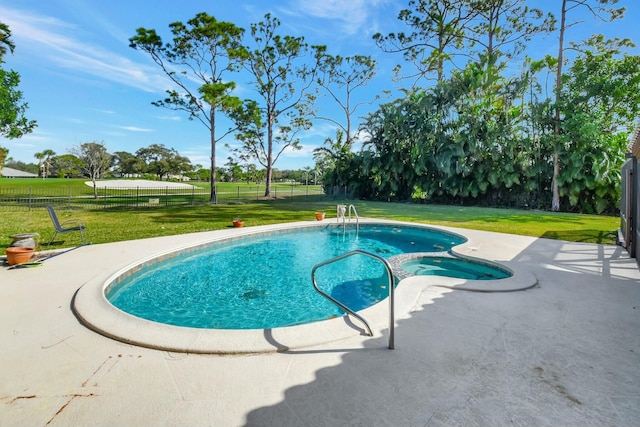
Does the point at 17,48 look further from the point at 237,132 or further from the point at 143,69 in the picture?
the point at 237,132

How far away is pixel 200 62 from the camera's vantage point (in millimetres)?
20156

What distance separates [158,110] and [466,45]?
22.7 m

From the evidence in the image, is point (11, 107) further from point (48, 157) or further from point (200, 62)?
point (48, 157)

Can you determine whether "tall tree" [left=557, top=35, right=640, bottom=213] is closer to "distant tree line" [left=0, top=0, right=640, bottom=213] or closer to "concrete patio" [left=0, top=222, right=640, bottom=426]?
"distant tree line" [left=0, top=0, right=640, bottom=213]

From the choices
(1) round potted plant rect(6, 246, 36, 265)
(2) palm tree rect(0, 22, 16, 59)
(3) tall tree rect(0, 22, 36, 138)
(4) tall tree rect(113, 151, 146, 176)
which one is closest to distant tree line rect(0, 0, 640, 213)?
(2) palm tree rect(0, 22, 16, 59)

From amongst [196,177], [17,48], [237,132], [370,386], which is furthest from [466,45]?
[196,177]

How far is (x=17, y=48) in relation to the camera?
1762 centimetres

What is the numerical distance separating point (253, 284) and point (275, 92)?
23.1 meters

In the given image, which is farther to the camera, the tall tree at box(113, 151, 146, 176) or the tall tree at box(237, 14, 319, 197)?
the tall tree at box(113, 151, 146, 176)

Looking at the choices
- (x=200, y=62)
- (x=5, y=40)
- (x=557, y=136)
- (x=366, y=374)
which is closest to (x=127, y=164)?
(x=5, y=40)

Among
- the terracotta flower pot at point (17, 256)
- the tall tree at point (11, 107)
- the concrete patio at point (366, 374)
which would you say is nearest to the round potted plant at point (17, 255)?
the terracotta flower pot at point (17, 256)

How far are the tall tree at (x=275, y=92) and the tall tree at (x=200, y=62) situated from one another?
3109 mm

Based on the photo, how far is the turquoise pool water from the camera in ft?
15.3

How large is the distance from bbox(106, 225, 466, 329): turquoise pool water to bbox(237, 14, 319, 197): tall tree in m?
17.0
